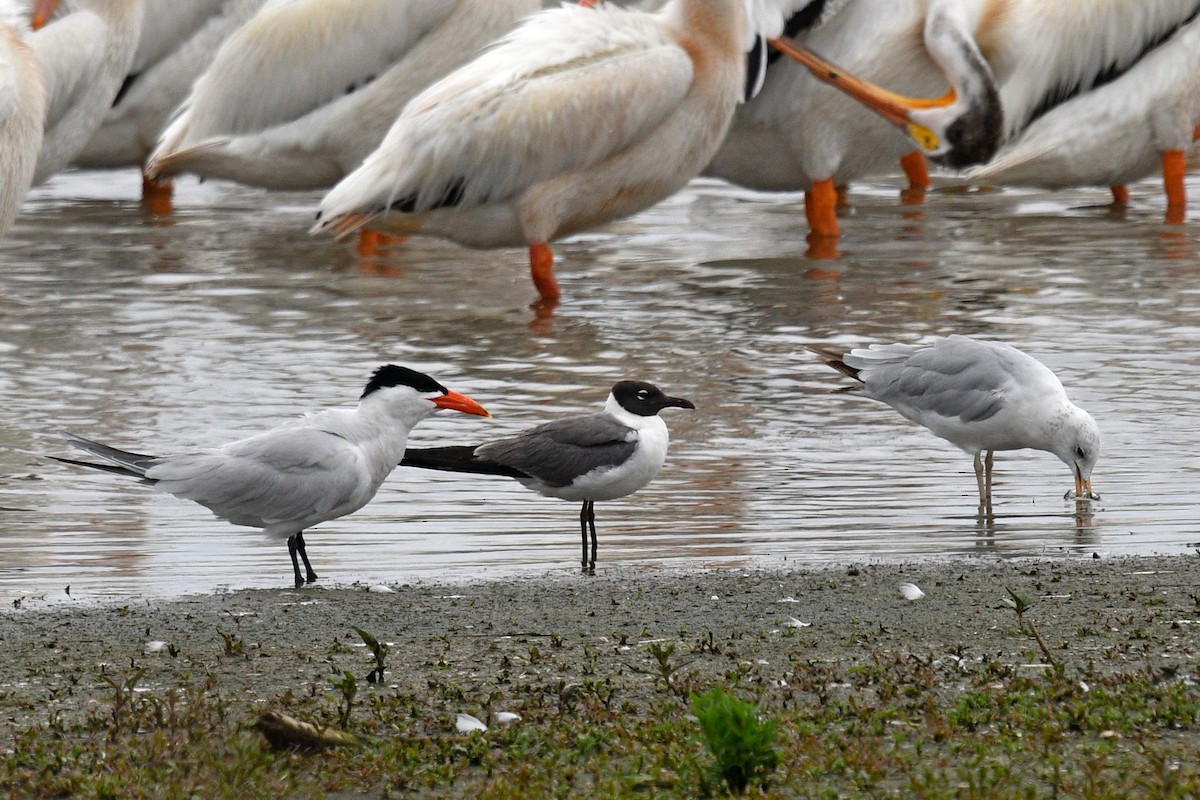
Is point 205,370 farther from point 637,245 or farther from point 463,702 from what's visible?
point 463,702

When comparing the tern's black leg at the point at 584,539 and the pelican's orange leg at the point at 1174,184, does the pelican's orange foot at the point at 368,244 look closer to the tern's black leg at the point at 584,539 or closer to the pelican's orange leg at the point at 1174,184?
the pelican's orange leg at the point at 1174,184

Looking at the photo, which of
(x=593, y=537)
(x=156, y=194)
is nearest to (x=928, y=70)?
(x=156, y=194)

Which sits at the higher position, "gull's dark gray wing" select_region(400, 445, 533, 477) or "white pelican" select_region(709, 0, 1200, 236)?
"gull's dark gray wing" select_region(400, 445, 533, 477)

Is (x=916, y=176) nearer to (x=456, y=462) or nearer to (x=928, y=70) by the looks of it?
(x=928, y=70)

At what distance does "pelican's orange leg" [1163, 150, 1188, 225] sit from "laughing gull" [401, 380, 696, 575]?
6.05m

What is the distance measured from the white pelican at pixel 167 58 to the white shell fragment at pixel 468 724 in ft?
29.2

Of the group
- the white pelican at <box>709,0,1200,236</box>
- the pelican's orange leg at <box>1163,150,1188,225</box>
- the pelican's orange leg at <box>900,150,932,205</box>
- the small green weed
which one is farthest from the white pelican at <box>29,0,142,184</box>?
the small green weed

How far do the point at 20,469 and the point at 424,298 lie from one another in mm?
3203

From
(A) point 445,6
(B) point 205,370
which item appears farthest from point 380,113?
(B) point 205,370

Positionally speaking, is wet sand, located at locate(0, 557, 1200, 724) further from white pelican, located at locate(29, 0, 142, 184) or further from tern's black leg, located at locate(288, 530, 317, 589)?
white pelican, located at locate(29, 0, 142, 184)

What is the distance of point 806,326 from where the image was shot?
8484 millimetres

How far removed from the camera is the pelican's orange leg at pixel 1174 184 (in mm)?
10742

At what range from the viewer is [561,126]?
8406 millimetres

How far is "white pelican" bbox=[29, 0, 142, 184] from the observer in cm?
808
